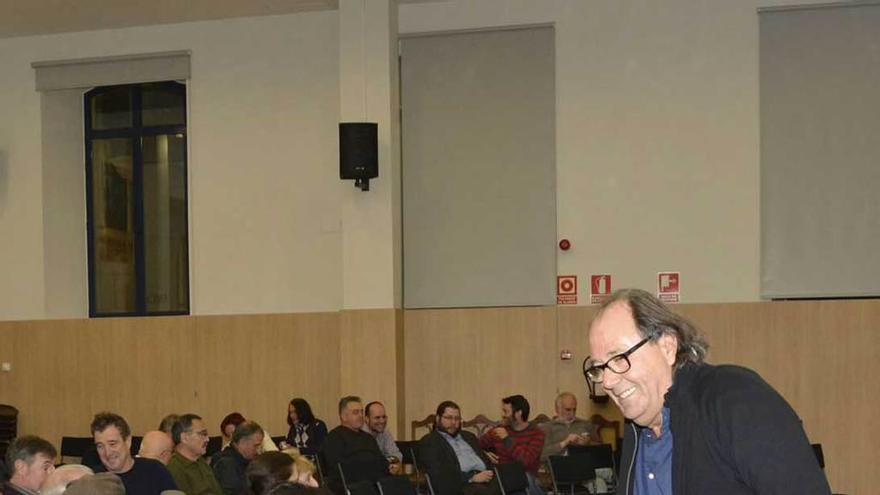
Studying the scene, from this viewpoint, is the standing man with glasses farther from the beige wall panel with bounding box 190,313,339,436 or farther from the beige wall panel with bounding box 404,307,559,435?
the beige wall panel with bounding box 190,313,339,436

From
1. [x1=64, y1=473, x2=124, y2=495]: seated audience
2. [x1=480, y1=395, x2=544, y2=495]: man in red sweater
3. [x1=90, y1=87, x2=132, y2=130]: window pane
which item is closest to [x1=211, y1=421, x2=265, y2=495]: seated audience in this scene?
[x1=480, y1=395, x2=544, y2=495]: man in red sweater

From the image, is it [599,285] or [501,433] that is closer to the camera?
[501,433]

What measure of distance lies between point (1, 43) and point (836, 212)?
29.3 ft

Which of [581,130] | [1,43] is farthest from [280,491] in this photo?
[1,43]

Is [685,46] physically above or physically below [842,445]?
above

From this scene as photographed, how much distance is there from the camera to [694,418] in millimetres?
1955

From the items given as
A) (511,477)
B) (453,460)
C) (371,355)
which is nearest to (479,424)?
(371,355)

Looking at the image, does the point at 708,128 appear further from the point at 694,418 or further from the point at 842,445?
the point at 694,418

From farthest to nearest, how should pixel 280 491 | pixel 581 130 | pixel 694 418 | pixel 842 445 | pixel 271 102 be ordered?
1. pixel 271 102
2. pixel 581 130
3. pixel 842 445
4. pixel 280 491
5. pixel 694 418

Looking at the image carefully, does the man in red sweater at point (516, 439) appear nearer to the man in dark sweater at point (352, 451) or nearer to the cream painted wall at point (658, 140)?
the man in dark sweater at point (352, 451)

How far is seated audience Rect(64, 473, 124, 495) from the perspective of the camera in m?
3.91

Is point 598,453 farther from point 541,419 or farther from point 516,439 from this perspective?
point 541,419

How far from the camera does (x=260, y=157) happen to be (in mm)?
11297

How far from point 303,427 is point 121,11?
4.63 metres
